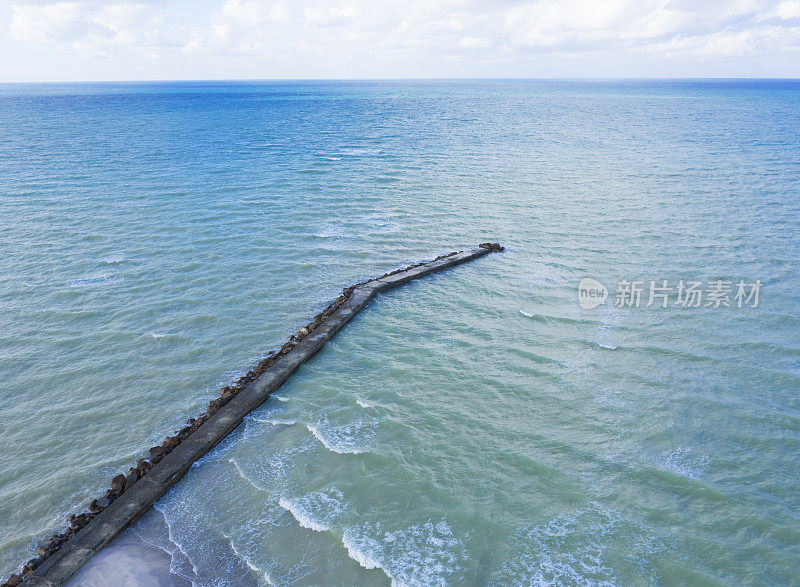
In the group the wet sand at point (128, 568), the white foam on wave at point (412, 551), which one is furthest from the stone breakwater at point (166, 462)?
the white foam on wave at point (412, 551)

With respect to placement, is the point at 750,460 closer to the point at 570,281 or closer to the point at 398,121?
the point at 570,281

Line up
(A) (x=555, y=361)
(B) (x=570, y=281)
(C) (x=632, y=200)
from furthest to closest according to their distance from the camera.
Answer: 1. (C) (x=632, y=200)
2. (B) (x=570, y=281)
3. (A) (x=555, y=361)

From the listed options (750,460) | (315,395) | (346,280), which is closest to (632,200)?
(346,280)

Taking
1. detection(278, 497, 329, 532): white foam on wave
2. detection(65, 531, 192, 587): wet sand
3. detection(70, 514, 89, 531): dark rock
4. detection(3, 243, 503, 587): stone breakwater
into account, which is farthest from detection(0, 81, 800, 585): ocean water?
detection(70, 514, 89, 531): dark rock

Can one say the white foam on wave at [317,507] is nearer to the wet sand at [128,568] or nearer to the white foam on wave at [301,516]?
the white foam on wave at [301,516]

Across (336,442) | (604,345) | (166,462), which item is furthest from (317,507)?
(604,345)
